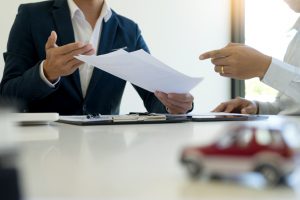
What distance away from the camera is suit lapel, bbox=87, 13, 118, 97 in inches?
46.0

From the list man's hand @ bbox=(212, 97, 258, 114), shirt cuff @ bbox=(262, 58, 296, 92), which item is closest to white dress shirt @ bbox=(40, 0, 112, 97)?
man's hand @ bbox=(212, 97, 258, 114)

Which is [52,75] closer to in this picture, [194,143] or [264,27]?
[194,143]

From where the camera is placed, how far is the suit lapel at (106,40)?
1.17 m

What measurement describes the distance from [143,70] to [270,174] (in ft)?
2.28

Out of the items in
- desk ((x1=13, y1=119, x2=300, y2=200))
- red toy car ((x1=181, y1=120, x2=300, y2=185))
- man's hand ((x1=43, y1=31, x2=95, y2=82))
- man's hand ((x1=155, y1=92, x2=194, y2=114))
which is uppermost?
man's hand ((x1=43, y1=31, x2=95, y2=82))

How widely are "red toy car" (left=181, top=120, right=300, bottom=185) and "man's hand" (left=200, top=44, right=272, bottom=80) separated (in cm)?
79

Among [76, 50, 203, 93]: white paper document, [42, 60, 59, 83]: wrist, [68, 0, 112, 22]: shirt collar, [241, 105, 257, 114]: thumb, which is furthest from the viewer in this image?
[68, 0, 112, 22]: shirt collar

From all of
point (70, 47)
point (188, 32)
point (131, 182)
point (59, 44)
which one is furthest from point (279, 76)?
point (188, 32)

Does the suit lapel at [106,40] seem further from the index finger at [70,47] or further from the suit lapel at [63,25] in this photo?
the index finger at [70,47]

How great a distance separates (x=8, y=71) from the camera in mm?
1115

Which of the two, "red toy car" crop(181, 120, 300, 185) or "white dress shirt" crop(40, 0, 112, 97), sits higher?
"white dress shirt" crop(40, 0, 112, 97)

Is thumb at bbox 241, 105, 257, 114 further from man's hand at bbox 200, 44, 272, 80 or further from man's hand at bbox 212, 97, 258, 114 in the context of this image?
man's hand at bbox 200, 44, 272, 80

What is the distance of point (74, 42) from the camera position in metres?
1.07

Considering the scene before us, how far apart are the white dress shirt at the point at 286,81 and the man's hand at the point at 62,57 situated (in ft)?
1.52
